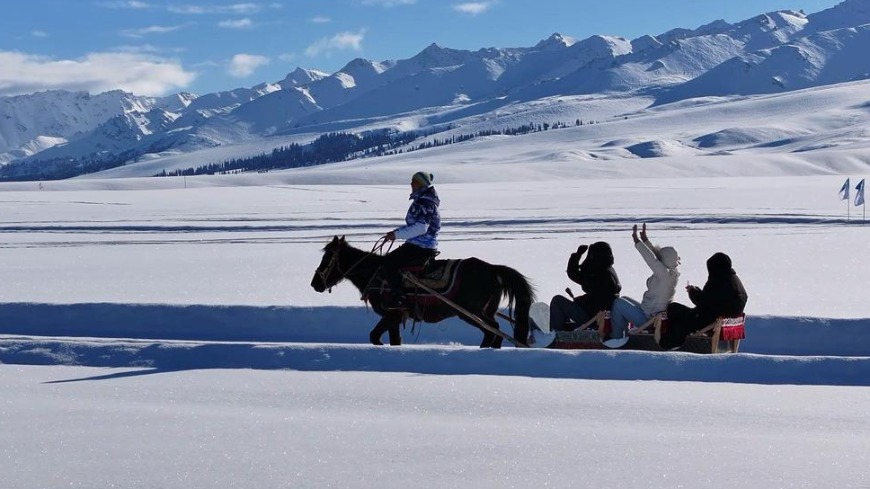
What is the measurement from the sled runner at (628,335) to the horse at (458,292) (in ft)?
0.44

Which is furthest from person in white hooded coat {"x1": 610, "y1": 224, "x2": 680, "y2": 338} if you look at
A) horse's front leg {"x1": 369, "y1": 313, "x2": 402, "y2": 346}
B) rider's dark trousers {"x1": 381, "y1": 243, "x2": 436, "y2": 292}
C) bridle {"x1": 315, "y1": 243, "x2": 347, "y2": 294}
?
bridle {"x1": 315, "y1": 243, "x2": 347, "y2": 294}

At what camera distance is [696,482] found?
4.61 metres

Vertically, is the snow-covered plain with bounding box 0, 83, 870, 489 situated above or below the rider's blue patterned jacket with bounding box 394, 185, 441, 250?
below

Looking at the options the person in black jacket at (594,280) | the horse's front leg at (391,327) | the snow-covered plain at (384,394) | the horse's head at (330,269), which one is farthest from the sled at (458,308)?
the horse's head at (330,269)

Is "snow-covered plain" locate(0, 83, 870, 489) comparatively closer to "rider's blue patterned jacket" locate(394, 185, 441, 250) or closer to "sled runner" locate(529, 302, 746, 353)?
"sled runner" locate(529, 302, 746, 353)

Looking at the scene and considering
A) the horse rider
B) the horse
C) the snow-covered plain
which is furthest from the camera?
the horse

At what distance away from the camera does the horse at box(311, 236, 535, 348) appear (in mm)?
8984

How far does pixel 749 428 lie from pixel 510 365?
228cm

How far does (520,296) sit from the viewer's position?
8.91 meters

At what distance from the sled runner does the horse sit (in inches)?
5.3

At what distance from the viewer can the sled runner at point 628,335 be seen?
26.9ft

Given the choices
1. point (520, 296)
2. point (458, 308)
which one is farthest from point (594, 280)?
point (458, 308)

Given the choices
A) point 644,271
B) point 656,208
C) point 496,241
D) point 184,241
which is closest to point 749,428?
point 644,271

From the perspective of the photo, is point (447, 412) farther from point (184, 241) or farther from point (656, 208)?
point (656, 208)
